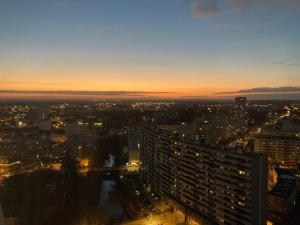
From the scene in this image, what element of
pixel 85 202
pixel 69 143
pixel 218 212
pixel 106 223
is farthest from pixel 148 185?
pixel 69 143

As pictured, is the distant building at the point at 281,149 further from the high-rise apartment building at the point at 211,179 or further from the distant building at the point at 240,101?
the distant building at the point at 240,101

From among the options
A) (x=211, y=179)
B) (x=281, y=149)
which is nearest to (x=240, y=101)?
(x=281, y=149)

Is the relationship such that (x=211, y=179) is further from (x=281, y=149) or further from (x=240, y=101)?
(x=240, y=101)

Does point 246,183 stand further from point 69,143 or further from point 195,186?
point 69,143

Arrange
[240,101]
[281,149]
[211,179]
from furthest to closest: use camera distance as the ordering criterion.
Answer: [240,101] → [281,149] → [211,179]

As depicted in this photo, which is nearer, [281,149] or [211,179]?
[211,179]

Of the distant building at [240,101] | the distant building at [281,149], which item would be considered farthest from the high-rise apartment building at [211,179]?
the distant building at [240,101]

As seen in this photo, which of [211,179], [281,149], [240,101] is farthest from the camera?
[240,101]

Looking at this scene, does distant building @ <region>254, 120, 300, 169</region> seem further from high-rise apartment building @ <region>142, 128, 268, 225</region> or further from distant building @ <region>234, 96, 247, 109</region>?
distant building @ <region>234, 96, 247, 109</region>

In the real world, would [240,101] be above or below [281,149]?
above
